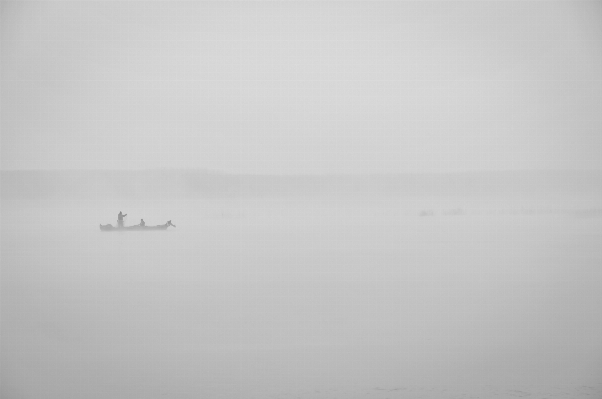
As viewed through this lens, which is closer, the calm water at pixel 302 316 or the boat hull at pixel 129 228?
the calm water at pixel 302 316

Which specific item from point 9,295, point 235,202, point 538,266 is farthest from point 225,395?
point 235,202

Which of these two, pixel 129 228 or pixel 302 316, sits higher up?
pixel 129 228

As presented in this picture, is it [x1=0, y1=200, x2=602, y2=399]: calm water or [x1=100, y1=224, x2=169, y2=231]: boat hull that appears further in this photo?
[x1=100, y1=224, x2=169, y2=231]: boat hull

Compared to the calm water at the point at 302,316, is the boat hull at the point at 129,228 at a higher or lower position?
higher

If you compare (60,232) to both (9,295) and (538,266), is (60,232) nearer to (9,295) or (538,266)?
(9,295)

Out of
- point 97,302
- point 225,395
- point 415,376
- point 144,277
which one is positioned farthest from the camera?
point 144,277

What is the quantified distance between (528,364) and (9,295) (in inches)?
282

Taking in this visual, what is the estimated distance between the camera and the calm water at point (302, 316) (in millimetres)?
5613

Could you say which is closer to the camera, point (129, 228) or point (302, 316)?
point (302, 316)

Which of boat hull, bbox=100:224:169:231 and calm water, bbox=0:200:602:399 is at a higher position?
boat hull, bbox=100:224:169:231

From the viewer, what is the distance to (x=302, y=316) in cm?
730

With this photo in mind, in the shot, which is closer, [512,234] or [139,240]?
[139,240]

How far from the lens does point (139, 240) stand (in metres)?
13.0

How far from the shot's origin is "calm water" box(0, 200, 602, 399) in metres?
5.61
